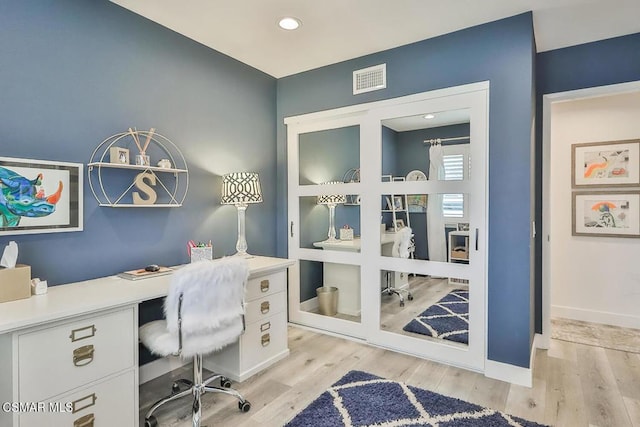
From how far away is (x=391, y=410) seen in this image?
2.03 m

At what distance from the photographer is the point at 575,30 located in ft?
8.33

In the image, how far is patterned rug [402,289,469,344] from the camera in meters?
2.62

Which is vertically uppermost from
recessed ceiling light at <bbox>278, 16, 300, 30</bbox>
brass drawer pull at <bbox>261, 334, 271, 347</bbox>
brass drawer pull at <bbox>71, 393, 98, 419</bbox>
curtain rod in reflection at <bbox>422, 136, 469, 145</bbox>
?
recessed ceiling light at <bbox>278, 16, 300, 30</bbox>

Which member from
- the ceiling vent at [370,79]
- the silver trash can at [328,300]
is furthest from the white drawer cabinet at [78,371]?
the ceiling vent at [370,79]

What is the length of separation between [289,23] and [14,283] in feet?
7.51

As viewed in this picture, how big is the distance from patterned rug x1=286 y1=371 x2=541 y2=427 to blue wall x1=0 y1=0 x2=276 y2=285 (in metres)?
1.51

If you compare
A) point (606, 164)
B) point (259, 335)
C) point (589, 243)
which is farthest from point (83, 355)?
point (606, 164)


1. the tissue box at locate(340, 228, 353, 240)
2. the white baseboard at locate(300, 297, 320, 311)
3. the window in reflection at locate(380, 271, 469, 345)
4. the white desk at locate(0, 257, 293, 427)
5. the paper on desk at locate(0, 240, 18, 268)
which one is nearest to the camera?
the white desk at locate(0, 257, 293, 427)

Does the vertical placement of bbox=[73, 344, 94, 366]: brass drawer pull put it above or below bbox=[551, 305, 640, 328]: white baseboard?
above

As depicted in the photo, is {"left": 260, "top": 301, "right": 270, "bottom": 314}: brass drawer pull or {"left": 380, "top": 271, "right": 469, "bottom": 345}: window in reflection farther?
{"left": 380, "top": 271, "right": 469, "bottom": 345}: window in reflection

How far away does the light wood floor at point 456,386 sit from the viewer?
78.4 inches

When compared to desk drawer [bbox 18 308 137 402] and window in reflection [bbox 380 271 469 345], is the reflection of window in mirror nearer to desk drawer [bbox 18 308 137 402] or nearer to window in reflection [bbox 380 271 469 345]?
A: window in reflection [bbox 380 271 469 345]

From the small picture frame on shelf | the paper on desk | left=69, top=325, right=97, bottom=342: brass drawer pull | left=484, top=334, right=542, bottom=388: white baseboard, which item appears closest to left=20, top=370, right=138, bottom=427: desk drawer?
left=69, top=325, right=97, bottom=342: brass drawer pull

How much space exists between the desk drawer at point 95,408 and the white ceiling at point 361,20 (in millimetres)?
2310
